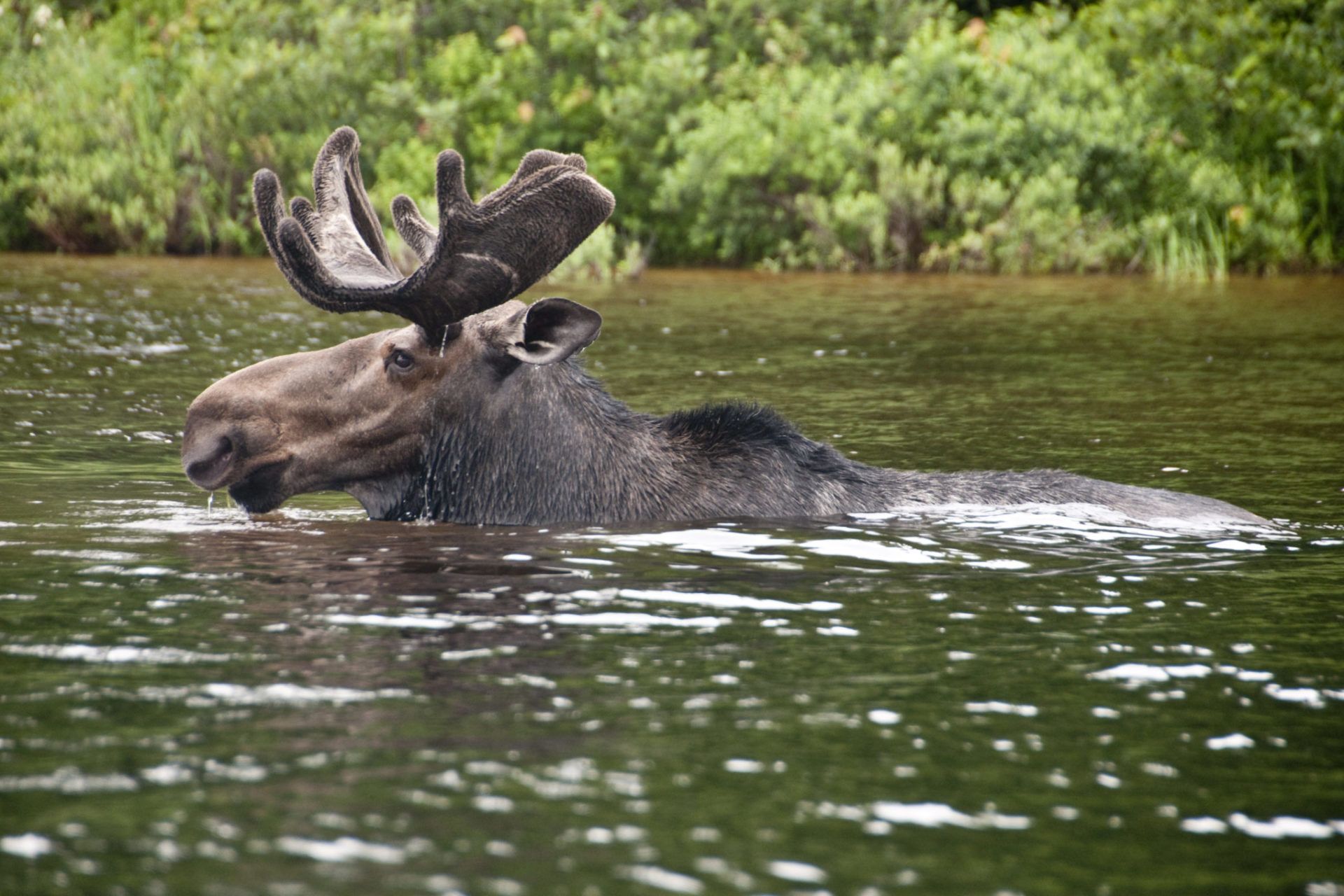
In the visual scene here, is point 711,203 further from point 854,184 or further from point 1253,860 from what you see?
point 1253,860

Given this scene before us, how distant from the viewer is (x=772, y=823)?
13.7ft

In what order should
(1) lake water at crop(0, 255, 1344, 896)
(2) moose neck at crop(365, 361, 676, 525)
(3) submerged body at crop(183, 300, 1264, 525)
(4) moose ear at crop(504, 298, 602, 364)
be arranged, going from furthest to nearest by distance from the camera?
(2) moose neck at crop(365, 361, 676, 525), (3) submerged body at crop(183, 300, 1264, 525), (4) moose ear at crop(504, 298, 602, 364), (1) lake water at crop(0, 255, 1344, 896)

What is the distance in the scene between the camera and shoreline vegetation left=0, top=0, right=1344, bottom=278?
26859 mm

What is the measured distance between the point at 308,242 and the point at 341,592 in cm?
185

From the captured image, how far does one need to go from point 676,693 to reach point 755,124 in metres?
24.0

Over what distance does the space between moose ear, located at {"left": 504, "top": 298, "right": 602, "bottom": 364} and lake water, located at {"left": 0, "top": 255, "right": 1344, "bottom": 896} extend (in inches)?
32.3

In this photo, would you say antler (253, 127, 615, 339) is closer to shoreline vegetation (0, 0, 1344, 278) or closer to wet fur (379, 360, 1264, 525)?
wet fur (379, 360, 1264, 525)

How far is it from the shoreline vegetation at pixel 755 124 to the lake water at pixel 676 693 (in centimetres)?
1652

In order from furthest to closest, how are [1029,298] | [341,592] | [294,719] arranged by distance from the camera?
1. [1029,298]
2. [341,592]
3. [294,719]

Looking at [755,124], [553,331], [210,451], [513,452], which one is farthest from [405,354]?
[755,124]

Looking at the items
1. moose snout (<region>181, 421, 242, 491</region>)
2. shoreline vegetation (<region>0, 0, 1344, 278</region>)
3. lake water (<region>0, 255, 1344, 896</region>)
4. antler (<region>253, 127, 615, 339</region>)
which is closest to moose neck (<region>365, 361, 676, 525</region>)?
lake water (<region>0, 255, 1344, 896</region>)

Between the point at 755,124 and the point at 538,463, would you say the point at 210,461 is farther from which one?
the point at 755,124

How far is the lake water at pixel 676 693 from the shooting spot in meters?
3.96

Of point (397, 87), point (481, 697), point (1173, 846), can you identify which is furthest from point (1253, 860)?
point (397, 87)
